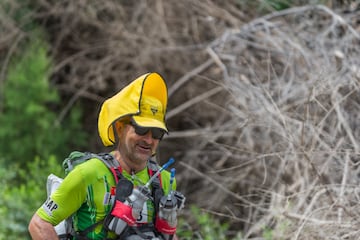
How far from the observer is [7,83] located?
34.2 feet

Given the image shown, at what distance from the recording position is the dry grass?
225 inches

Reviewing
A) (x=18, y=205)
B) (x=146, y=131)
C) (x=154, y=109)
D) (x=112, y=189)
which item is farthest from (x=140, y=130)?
(x=18, y=205)

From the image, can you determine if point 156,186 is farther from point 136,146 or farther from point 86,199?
point 86,199

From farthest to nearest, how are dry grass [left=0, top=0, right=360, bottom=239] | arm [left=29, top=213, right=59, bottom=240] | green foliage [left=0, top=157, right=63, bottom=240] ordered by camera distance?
green foliage [left=0, top=157, right=63, bottom=240]
dry grass [left=0, top=0, right=360, bottom=239]
arm [left=29, top=213, right=59, bottom=240]

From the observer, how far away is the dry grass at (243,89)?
18.8ft

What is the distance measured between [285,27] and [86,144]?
4.21m

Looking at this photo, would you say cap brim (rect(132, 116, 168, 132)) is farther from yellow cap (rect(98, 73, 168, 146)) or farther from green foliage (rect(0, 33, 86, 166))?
green foliage (rect(0, 33, 86, 166))

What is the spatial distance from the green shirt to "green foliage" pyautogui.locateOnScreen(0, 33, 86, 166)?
6.51 m

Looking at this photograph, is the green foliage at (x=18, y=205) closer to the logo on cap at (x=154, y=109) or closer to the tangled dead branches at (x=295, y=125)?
the tangled dead branches at (x=295, y=125)

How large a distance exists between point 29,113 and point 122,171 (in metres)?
6.73

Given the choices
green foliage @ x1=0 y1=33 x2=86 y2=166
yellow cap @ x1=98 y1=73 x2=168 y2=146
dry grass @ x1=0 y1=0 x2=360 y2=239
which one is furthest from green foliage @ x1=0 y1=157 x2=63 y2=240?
green foliage @ x1=0 y1=33 x2=86 y2=166

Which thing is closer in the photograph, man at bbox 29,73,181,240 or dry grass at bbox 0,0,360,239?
man at bbox 29,73,181,240

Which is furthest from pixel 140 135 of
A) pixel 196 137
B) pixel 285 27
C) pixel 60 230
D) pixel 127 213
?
pixel 196 137

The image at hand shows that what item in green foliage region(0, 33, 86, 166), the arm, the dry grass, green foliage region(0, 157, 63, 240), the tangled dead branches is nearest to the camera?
the arm
